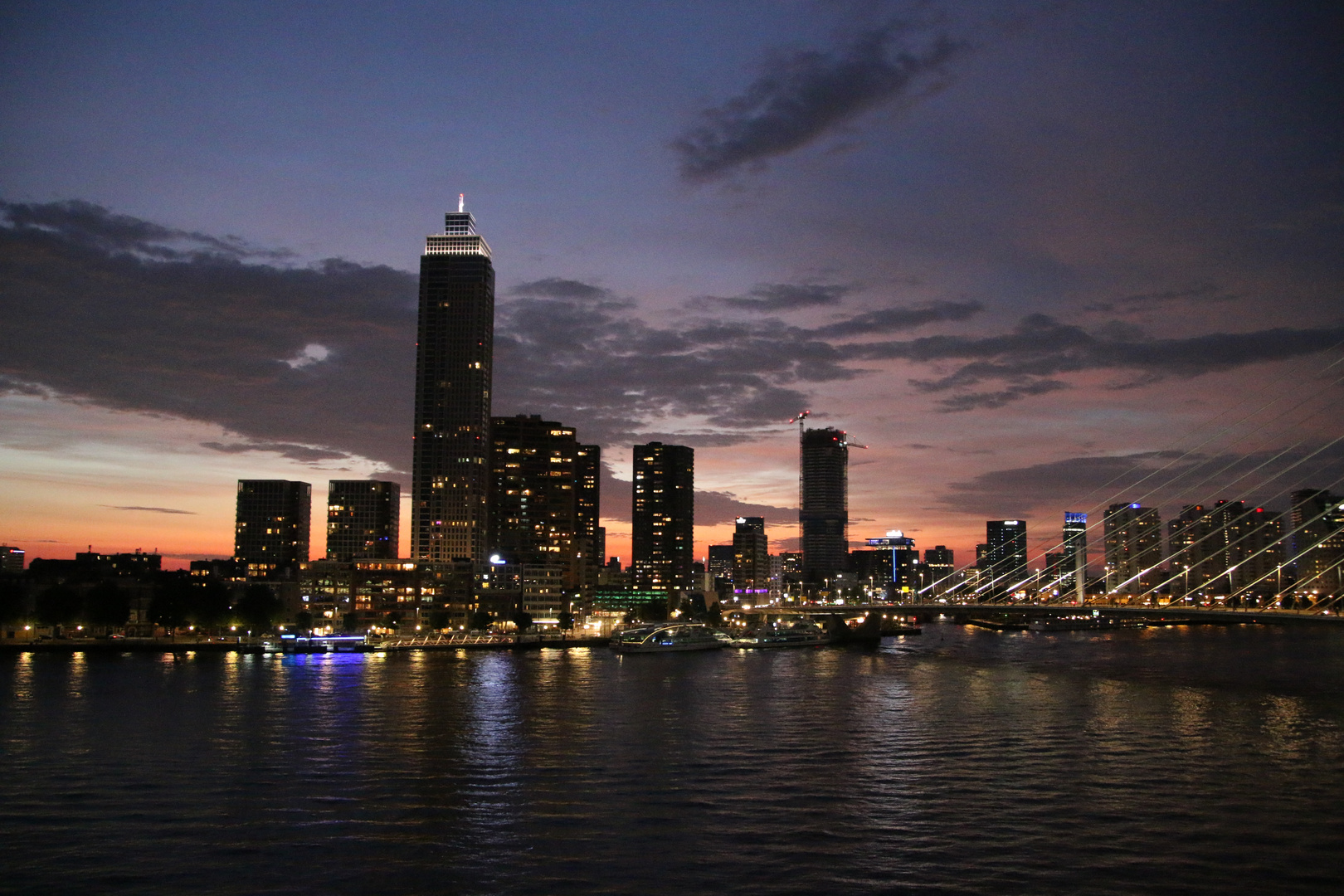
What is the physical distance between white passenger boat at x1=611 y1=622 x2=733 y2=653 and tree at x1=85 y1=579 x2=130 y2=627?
61573 mm

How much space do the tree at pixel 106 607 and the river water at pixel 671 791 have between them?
56.1 m

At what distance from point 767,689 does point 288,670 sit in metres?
46.2

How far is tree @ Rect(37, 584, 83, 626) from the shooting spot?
11531 centimetres

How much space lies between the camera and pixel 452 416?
190000 millimetres

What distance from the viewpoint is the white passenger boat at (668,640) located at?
4825 inches

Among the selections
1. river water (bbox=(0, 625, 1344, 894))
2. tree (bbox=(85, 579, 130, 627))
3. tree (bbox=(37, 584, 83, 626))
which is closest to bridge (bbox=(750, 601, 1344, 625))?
river water (bbox=(0, 625, 1344, 894))

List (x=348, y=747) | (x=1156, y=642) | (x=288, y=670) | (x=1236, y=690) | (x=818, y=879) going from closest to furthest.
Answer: (x=818, y=879) → (x=348, y=747) → (x=1236, y=690) → (x=288, y=670) → (x=1156, y=642)

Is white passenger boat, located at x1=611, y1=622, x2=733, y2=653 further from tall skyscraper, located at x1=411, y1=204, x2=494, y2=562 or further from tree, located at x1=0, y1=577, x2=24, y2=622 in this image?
tree, located at x1=0, y1=577, x2=24, y2=622

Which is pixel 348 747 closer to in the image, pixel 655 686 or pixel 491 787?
pixel 491 787

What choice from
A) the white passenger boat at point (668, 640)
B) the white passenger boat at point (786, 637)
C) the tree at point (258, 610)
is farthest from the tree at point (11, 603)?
the white passenger boat at point (786, 637)

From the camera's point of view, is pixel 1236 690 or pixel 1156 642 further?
pixel 1156 642

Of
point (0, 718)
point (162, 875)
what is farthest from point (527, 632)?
point (162, 875)

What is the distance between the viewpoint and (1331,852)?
26406 millimetres

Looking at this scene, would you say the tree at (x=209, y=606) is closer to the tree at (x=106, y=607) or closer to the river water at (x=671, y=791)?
the tree at (x=106, y=607)
